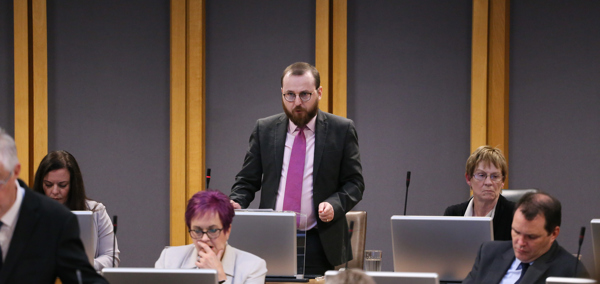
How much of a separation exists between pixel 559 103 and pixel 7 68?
3.86 m

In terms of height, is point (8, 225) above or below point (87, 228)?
above

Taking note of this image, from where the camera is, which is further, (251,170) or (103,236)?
(251,170)

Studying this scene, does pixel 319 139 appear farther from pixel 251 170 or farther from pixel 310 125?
pixel 251 170

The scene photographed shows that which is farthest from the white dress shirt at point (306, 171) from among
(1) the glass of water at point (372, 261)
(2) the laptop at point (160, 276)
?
(2) the laptop at point (160, 276)

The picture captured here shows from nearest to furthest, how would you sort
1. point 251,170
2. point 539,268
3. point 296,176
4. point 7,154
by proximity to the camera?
point 7,154
point 539,268
point 296,176
point 251,170

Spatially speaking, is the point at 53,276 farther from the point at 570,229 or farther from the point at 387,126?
the point at 570,229

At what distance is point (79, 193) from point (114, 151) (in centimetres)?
164

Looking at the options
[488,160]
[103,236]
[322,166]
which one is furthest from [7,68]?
[488,160]

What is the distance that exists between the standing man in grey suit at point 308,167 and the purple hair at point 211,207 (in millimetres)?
616

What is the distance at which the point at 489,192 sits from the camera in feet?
9.94

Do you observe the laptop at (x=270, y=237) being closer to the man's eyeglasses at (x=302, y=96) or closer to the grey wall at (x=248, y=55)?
the man's eyeglasses at (x=302, y=96)

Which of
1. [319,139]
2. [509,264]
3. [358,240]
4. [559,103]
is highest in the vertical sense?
[559,103]

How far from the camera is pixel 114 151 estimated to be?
4.62 metres

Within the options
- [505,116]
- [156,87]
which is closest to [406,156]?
[505,116]
